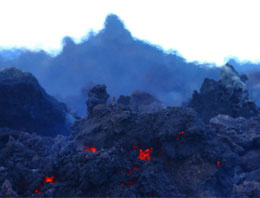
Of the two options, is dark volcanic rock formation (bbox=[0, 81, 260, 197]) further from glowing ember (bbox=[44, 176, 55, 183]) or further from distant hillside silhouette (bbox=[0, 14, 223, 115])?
distant hillside silhouette (bbox=[0, 14, 223, 115])

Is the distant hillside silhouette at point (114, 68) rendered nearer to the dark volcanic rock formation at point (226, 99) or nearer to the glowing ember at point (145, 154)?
the dark volcanic rock formation at point (226, 99)

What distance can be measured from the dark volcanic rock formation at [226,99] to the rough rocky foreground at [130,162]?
159 inches

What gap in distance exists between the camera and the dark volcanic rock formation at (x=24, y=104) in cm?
682

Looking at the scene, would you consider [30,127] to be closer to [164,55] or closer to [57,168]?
[57,168]

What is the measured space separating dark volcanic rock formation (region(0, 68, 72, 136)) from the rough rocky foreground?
1237mm

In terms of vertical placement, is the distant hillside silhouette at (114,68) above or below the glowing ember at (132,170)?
above

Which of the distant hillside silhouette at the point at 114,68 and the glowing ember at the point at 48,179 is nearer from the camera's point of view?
the glowing ember at the point at 48,179

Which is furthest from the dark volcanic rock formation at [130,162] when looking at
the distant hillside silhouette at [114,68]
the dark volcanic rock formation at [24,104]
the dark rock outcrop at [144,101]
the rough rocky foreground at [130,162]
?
the distant hillside silhouette at [114,68]

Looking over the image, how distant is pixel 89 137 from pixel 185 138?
2.07 m

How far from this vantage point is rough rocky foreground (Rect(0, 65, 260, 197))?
360 centimetres

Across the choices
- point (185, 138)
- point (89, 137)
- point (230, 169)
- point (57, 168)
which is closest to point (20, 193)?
point (57, 168)

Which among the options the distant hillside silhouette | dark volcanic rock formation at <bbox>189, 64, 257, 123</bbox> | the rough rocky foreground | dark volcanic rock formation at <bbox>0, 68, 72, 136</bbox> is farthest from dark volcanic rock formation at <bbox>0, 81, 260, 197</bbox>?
the distant hillside silhouette

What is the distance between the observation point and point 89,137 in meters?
5.22

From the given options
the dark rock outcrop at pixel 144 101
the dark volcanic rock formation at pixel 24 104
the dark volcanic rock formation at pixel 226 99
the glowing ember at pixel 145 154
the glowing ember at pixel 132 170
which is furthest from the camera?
the dark rock outcrop at pixel 144 101
